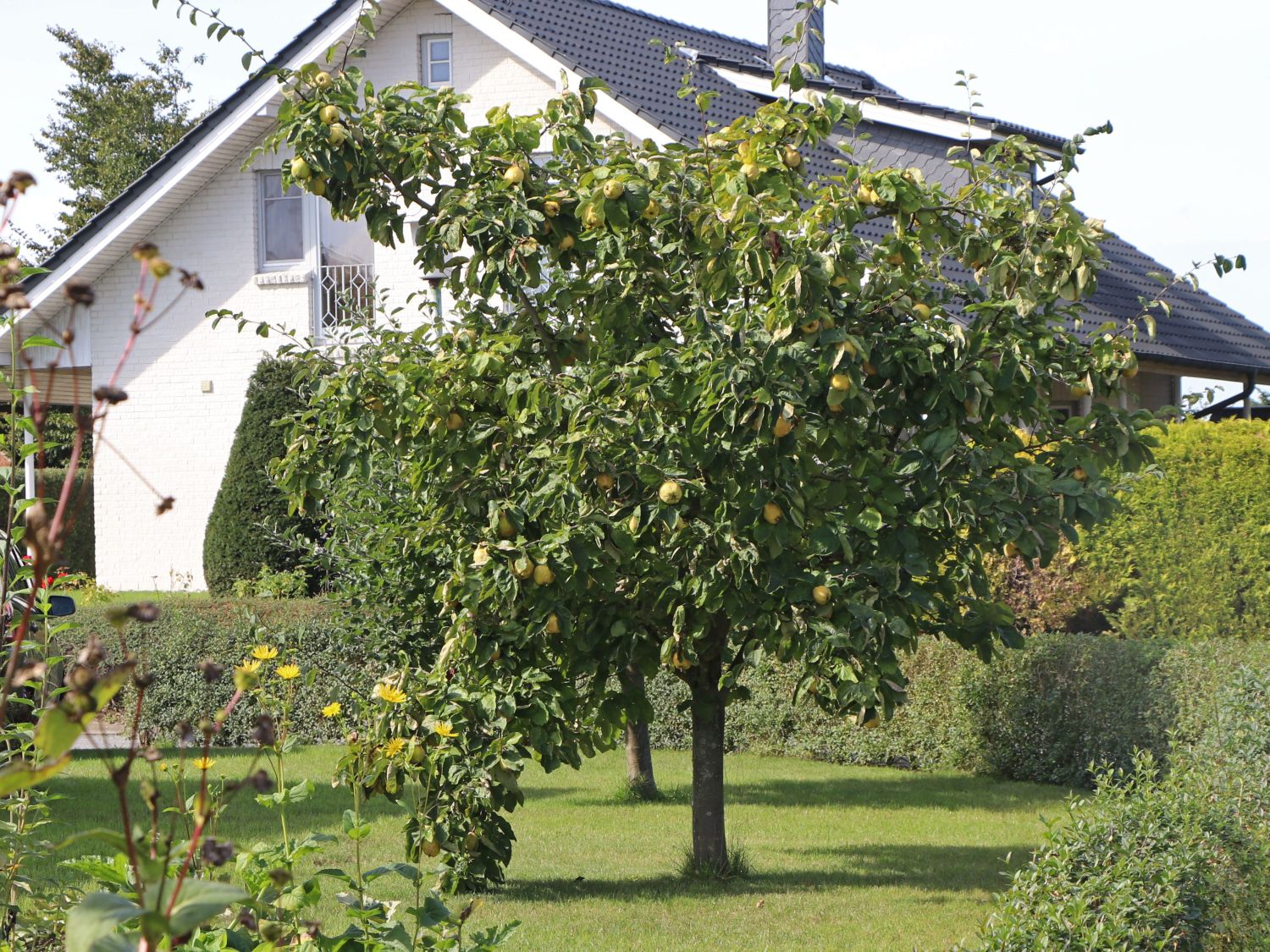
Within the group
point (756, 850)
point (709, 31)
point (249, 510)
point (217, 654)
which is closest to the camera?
point (756, 850)

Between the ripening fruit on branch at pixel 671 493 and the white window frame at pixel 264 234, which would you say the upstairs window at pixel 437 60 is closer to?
the white window frame at pixel 264 234

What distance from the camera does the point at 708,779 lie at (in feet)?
21.9

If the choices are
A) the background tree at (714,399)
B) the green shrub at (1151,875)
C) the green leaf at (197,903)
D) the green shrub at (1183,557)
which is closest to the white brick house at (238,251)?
the green shrub at (1183,557)

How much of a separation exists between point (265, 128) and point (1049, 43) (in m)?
12.1

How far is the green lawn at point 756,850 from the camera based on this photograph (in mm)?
5828

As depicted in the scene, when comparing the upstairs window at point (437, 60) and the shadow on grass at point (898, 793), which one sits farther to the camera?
the upstairs window at point (437, 60)

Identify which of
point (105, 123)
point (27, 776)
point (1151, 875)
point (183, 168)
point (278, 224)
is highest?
point (105, 123)

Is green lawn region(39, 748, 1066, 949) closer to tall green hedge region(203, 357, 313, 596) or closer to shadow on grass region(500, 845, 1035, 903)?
shadow on grass region(500, 845, 1035, 903)

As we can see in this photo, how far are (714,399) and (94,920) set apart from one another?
3783 millimetres

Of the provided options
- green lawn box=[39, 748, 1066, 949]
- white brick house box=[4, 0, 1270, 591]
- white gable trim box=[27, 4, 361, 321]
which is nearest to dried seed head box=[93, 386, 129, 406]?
green lawn box=[39, 748, 1066, 949]

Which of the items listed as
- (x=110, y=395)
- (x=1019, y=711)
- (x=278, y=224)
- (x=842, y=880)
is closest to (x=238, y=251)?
(x=278, y=224)

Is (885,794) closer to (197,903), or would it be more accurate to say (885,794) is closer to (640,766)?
(640,766)

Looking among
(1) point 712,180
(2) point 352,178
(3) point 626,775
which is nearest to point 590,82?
(1) point 712,180

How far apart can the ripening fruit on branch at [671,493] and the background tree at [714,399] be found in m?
0.09
